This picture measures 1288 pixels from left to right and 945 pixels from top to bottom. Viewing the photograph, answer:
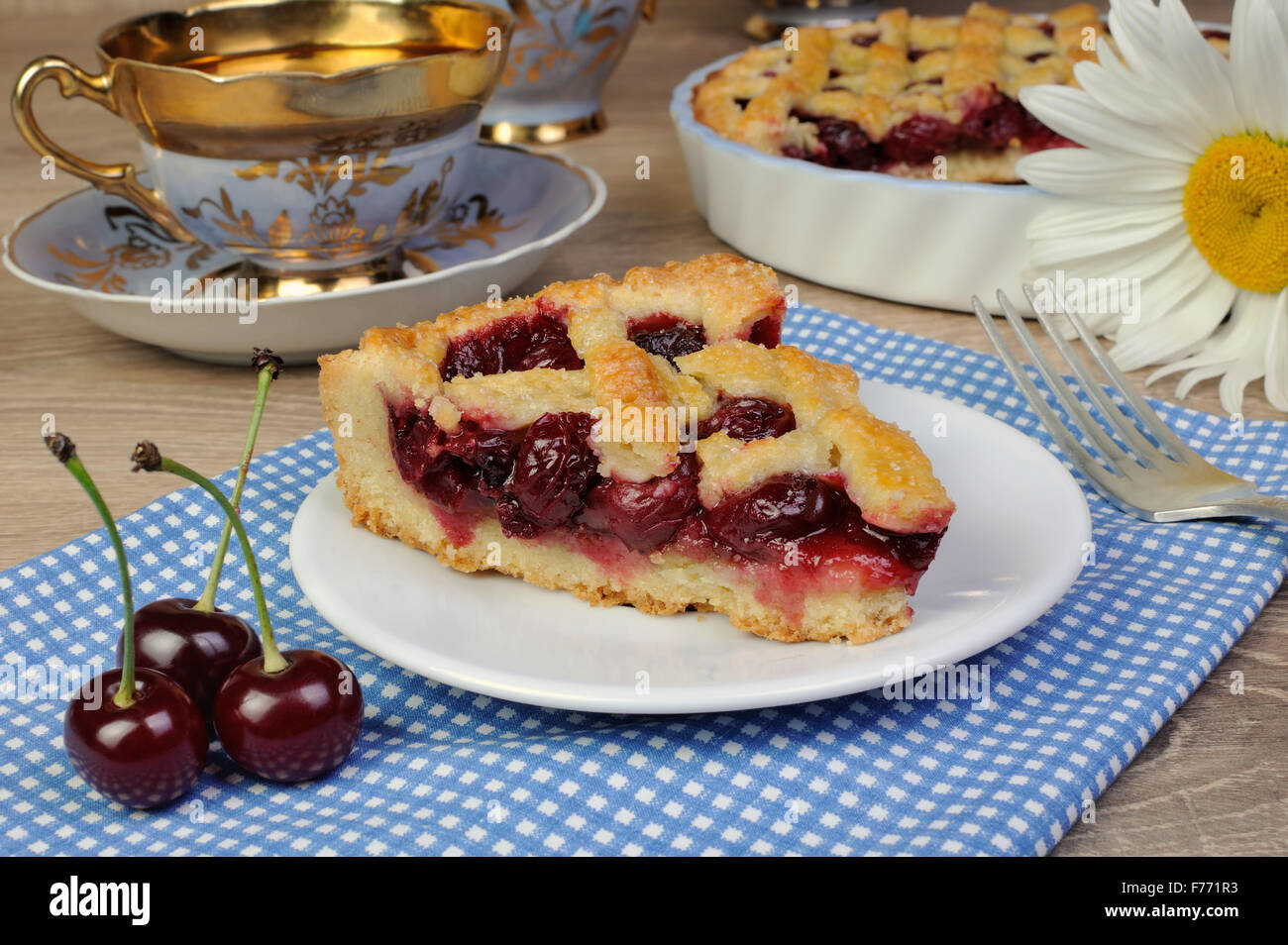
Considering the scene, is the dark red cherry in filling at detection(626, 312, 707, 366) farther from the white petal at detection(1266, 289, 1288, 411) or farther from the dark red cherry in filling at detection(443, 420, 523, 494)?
the white petal at detection(1266, 289, 1288, 411)

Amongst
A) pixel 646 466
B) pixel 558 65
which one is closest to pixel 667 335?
pixel 646 466

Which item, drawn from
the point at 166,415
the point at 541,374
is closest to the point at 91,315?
the point at 166,415

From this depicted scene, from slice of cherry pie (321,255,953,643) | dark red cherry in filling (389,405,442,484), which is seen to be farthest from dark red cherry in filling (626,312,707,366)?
dark red cherry in filling (389,405,442,484)

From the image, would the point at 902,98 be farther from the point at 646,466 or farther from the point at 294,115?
the point at 646,466

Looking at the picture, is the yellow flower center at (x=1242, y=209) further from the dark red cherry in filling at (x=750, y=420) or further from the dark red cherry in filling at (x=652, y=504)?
the dark red cherry in filling at (x=652, y=504)

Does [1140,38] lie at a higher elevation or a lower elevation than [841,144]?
higher
